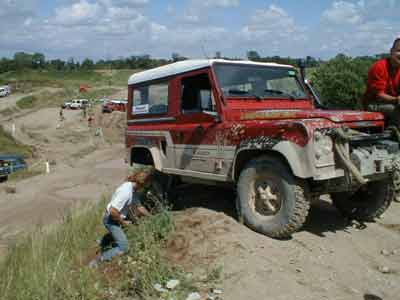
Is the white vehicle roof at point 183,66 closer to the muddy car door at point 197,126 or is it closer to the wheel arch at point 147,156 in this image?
the muddy car door at point 197,126

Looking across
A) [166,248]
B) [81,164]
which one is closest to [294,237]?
[166,248]

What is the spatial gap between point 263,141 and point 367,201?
6.41ft

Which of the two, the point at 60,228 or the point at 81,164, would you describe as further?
the point at 81,164

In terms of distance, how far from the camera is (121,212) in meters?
6.25

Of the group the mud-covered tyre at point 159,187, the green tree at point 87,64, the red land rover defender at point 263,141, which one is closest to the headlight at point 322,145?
the red land rover defender at point 263,141

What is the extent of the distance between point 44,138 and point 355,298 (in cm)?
3341

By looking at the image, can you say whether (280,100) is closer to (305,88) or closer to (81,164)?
(305,88)

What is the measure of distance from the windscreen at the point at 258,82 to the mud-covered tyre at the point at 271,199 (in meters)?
1.19

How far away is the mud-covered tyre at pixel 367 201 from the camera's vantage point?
571 centimetres

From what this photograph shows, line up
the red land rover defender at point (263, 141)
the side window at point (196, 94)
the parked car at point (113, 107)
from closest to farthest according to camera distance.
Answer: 1. the red land rover defender at point (263, 141)
2. the side window at point (196, 94)
3. the parked car at point (113, 107)

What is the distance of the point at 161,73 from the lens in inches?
268

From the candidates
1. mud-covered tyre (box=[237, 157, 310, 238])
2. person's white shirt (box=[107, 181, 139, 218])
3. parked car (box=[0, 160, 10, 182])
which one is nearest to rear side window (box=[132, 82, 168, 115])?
person's white shirt (box=[107, 181, 139, 218])

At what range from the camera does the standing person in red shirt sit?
5.71 meters

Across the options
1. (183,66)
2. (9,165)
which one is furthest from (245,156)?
(9,165)
